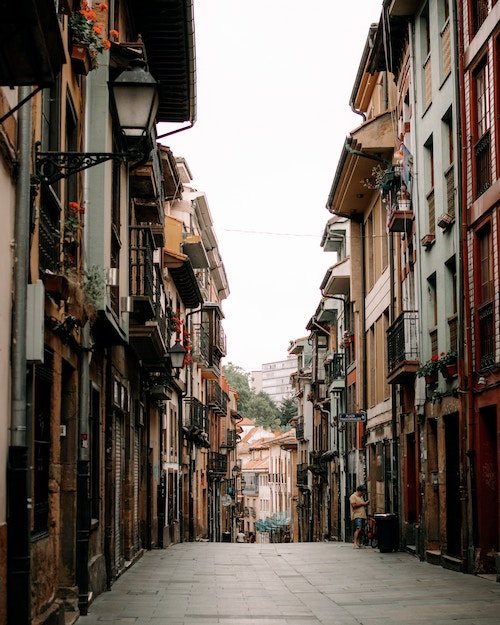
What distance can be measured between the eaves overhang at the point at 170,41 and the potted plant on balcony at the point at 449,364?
7.00 meters

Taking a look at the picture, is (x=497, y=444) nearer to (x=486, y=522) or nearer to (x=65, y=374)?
(x=486, y=522)

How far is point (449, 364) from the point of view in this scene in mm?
21531

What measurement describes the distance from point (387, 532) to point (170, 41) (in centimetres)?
1284

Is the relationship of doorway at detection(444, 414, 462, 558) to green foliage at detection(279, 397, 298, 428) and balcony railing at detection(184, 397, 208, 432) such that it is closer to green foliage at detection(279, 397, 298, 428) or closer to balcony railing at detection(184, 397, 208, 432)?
balcony railing at detection(184, 397, 208, 432)

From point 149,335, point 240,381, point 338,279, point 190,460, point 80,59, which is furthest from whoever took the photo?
point 240,381

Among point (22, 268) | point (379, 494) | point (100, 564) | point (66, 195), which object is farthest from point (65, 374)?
point (379, 494)

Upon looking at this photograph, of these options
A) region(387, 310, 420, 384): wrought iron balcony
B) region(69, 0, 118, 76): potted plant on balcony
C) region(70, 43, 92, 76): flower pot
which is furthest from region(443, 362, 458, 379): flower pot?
region(69, 0, 118, 76): potted plant on balcony

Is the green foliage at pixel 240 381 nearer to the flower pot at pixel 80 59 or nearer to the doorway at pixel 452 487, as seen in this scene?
the doorway at pixel 452 487

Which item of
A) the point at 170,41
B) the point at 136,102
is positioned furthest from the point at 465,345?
the point at 136,102

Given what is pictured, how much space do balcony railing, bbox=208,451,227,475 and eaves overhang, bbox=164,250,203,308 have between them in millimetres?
17360

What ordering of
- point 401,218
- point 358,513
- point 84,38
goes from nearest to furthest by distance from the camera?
point 84,38
point 401,218
point 358,513

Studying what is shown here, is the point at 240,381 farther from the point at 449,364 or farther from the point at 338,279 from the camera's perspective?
the point at 449,364

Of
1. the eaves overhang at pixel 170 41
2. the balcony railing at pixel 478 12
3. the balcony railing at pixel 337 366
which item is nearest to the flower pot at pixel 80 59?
the eaves overhang at pixel 170 41

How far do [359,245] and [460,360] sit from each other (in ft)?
56.2
